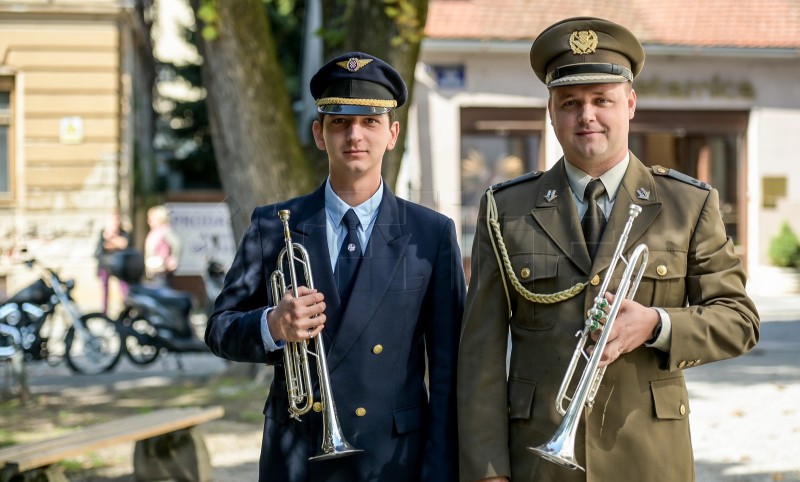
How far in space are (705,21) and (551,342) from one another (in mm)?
16895

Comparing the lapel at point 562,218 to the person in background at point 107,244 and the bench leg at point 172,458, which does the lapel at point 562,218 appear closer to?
the bench leg at point 172,458

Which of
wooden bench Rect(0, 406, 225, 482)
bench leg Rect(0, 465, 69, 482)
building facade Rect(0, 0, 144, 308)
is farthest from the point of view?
building facade Rect(0, 0, 144, 308)

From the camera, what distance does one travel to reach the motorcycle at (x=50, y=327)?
10703 millimetres

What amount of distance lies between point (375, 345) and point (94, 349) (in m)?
8.63

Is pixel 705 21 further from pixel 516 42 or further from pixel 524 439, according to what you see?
pixel 524 439

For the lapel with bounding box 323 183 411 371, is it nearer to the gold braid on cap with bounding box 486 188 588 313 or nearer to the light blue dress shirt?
the light blue dress shirt

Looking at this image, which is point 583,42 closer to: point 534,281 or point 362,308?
point 534,281

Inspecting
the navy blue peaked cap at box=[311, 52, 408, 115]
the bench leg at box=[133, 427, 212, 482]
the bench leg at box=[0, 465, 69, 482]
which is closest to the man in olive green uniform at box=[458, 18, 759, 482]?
the navy blue peaked cap at box=[311, 52, 408, 115]

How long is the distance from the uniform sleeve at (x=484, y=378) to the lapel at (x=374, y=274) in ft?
0.92

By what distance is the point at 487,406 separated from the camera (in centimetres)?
296

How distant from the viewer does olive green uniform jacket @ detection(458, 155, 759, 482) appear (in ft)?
9.36

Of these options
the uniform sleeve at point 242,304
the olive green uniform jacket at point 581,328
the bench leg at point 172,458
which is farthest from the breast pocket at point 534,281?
the bench leg at point 172,458

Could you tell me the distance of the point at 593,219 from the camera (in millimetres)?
2953

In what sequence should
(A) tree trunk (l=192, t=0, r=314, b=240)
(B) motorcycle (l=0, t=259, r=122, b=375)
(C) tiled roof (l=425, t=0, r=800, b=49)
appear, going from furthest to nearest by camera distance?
1. (C) tiled roof (l=425, t=0, r=800, b=49)
2. (B) motorcycle (l=0, t=259, r=122, b=375)
3. (A) tree trunk (l=192, t=0, r=314, b=240)
